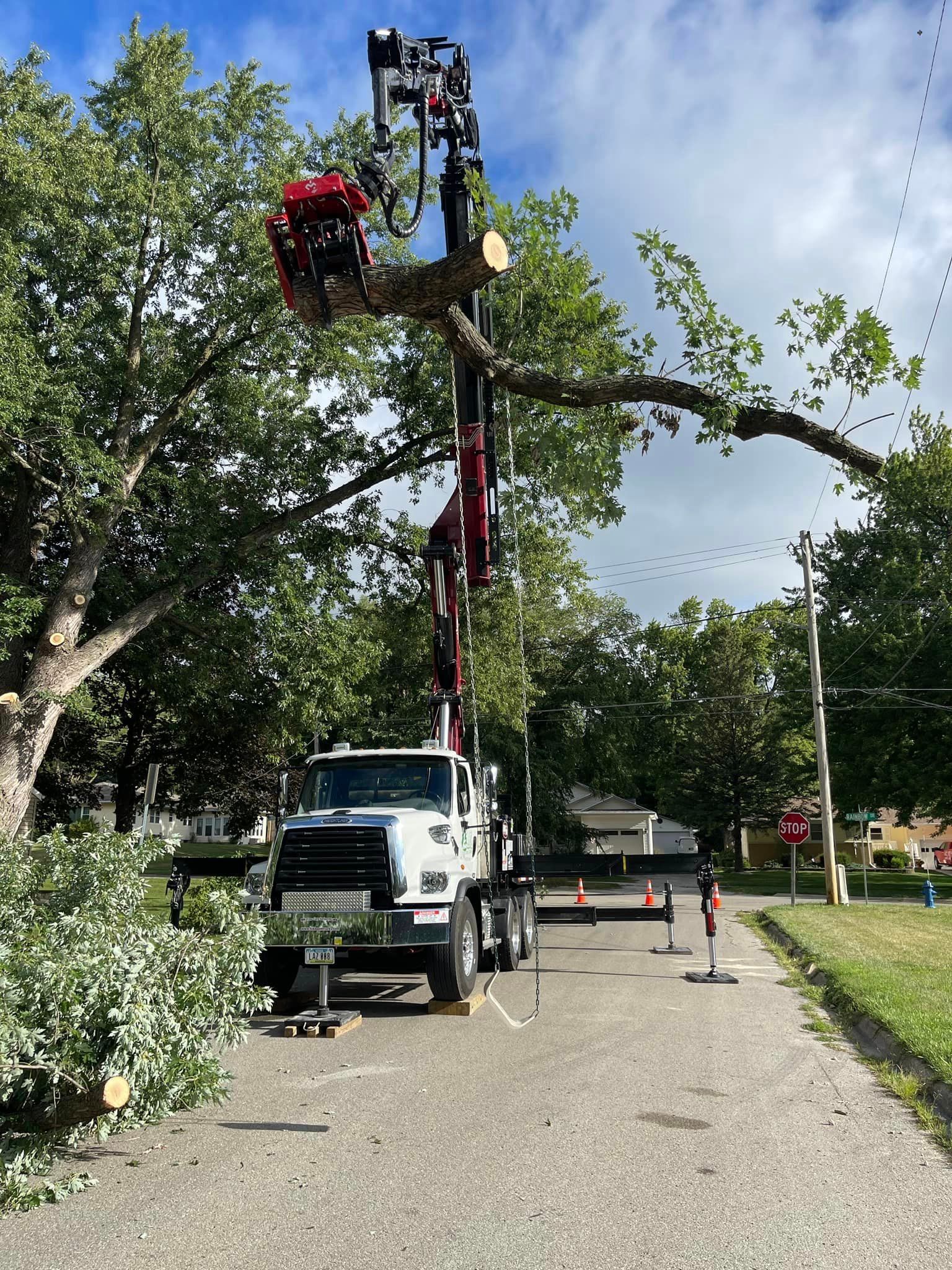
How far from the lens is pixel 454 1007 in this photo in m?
9.91

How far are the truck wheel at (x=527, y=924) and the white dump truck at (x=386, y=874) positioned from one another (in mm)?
1115

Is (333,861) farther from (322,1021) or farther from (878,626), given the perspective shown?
(878,626)

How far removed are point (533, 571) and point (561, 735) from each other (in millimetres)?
14223

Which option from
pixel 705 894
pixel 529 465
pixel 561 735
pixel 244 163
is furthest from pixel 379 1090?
pixel 561 735

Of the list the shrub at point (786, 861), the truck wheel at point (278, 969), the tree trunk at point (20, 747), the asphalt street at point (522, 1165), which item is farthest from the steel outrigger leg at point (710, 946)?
the shrub at point (786, 861)

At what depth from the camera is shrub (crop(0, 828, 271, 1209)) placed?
4.79 m

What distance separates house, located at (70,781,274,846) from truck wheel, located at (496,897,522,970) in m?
3.73

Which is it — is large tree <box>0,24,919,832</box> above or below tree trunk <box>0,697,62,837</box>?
above

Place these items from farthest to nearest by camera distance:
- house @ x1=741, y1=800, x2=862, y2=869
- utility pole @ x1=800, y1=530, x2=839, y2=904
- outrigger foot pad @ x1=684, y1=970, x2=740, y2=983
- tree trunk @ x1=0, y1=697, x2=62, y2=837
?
house @ x1=741, y1=800, x2=862, y2=869 < utility pole @ x1=800, y1=530, x2=839, y2=904 < tree trunk @ x1=0, y1=697, x2=62, y2=837 < outrigger foot pad @ x1=684, y1=970, x2=740, y2=983

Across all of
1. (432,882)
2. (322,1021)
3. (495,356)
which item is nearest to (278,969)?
(322,1021)

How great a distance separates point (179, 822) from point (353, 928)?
47.3 meters

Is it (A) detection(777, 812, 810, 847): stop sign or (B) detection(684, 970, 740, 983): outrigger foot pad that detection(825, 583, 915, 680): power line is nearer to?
(A) detection(777, 812, 810, 847): stop sign

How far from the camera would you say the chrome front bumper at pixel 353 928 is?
9.22 m

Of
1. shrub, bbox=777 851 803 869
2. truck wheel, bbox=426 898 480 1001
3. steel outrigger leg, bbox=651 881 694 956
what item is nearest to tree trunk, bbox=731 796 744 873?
shrub, bbox=777 851 803 869
